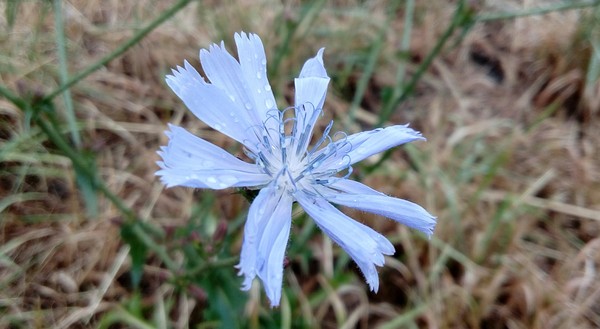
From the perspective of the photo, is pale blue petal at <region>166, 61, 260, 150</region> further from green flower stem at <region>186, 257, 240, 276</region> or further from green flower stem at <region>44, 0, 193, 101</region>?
green flower stem at <region>44, 0, 193, 101</region>

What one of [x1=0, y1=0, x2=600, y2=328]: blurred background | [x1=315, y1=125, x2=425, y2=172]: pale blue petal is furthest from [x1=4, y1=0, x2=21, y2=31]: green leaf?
[x1=315, y1=125, x2=425, y2=172]: pale blue petal

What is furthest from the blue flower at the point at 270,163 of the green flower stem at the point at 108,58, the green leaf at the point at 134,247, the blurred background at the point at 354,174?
the green leaf at the point at 134,247

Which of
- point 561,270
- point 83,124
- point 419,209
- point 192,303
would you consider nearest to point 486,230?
point 561,270

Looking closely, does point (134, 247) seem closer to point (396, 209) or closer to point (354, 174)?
point (354, 174)

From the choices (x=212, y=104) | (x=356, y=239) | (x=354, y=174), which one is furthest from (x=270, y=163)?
(x=354, y=174)

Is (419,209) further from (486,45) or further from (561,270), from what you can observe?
(486,45)

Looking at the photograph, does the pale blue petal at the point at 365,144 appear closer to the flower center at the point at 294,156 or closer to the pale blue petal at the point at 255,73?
the flower center at the point at 294,156
